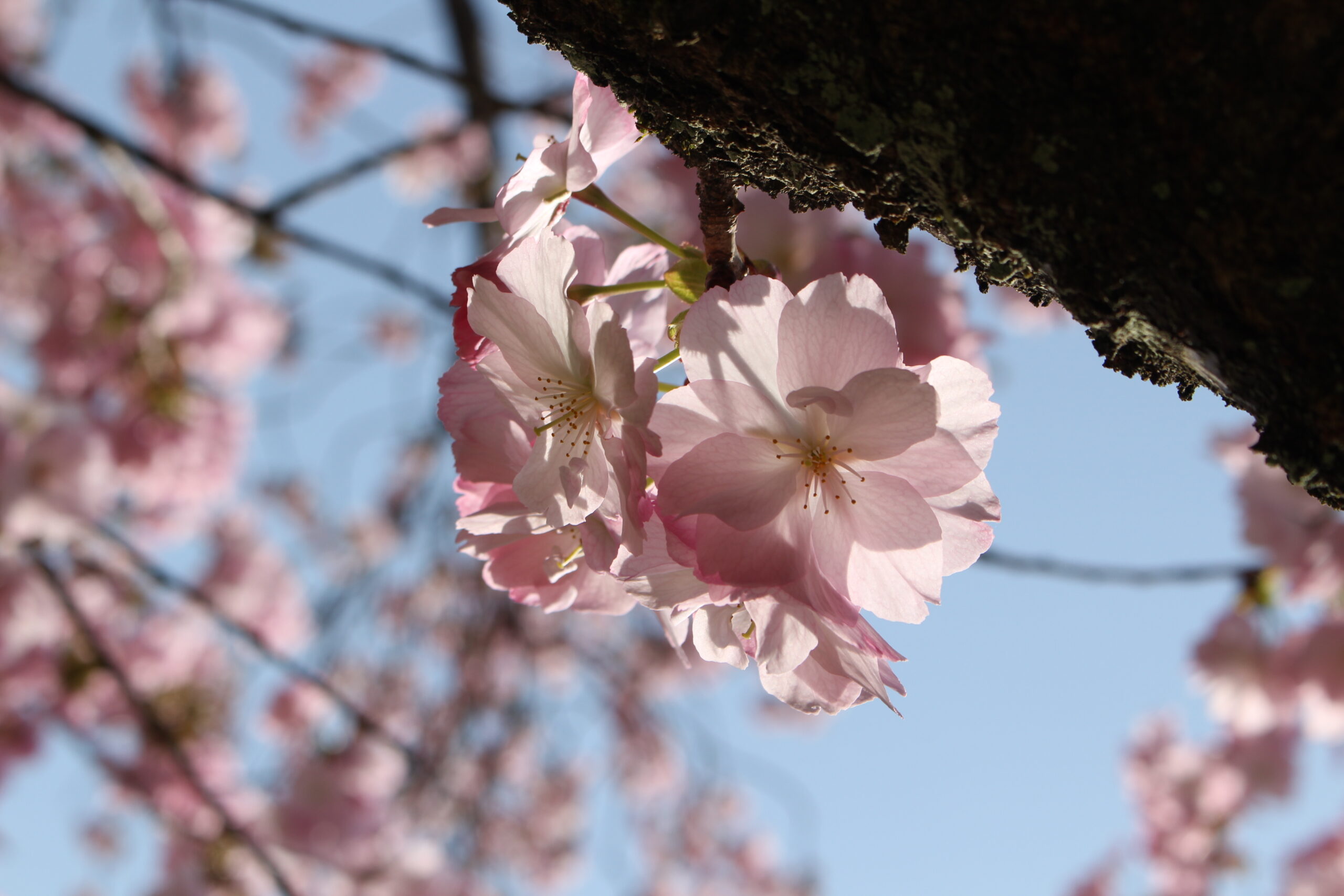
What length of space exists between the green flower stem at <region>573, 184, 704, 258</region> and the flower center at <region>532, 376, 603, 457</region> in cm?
14

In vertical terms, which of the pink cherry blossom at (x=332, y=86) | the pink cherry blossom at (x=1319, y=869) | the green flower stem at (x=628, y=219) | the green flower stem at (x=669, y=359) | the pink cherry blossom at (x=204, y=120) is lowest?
the green flower stem at (x=669, y=359)

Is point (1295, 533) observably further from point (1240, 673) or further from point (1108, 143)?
point (1108, 143)

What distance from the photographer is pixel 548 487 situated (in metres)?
0.68

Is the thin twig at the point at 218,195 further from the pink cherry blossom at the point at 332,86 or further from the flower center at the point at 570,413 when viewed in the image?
the pink cherry blossom at the point at 332,86

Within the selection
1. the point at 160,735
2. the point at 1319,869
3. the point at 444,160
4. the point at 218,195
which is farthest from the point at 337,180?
the point at 1319,869

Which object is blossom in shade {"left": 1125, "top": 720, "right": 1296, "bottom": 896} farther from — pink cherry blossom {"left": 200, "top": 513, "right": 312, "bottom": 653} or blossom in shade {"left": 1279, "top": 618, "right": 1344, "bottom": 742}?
pink cherry blossom {"left": 200, "top": 513, "right": 312, "bottom": 653}

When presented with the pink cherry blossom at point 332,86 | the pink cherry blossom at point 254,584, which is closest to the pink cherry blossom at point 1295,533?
the pink cherry blossom at point 254,584

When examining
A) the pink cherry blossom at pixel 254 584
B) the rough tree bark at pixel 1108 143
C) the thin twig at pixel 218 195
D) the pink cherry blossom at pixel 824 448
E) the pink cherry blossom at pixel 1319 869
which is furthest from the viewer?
the pink cherry blossom at pixel 254 584

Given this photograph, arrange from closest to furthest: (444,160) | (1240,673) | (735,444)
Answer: (735,444) → (1240,673) → (444,160)

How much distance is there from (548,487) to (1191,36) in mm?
480

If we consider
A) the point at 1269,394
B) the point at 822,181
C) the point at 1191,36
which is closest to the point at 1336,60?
the point at 1191,36

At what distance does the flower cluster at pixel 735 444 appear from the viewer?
2.08ft

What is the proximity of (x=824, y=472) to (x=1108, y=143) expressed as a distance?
322mm

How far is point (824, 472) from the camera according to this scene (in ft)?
2.32
